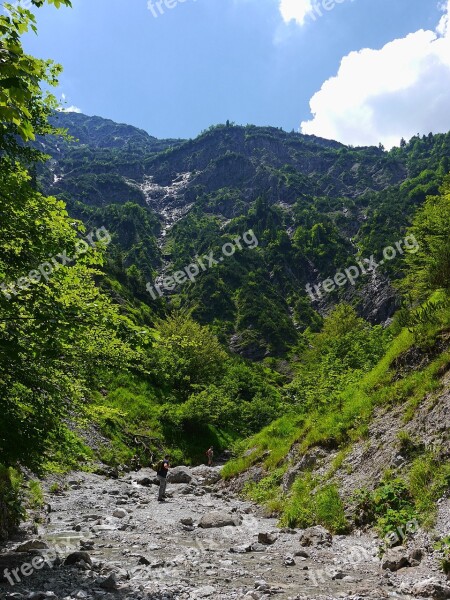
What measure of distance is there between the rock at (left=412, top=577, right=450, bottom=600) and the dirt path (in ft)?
0.83

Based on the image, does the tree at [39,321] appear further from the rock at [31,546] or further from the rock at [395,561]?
the rock at [395,561]

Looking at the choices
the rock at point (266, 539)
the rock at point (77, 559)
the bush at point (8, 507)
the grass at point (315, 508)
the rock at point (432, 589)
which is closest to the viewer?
the rock at point (432, 589)

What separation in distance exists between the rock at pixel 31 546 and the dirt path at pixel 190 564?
15cm

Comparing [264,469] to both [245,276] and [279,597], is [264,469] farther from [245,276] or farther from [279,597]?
[245,276]

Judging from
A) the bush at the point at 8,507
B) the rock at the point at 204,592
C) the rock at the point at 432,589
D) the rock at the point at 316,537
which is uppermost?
the bush at the point at 8,507

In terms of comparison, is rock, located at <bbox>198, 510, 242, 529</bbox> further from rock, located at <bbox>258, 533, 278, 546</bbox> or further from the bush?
the bush

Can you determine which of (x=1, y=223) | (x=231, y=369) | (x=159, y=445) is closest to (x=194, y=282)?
(x=231, y=369)

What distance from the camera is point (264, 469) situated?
1962 centimetres

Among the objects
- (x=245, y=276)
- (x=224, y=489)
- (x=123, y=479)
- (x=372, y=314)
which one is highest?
(x=245, y=276)

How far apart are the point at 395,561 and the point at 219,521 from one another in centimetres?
681

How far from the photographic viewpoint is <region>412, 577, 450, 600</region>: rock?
6.46m

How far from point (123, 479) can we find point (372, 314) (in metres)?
125
